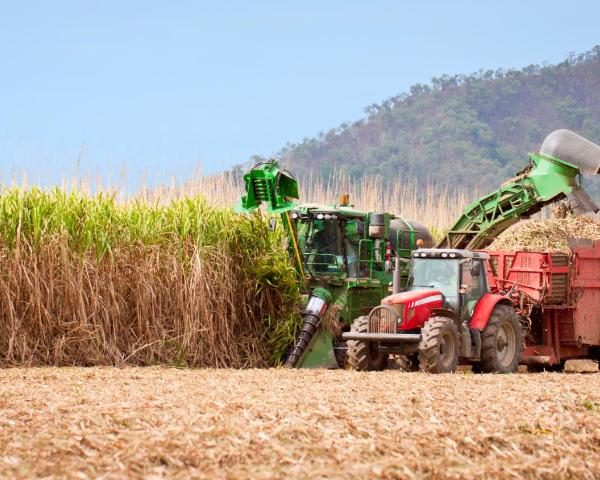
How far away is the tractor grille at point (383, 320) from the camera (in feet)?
42.9

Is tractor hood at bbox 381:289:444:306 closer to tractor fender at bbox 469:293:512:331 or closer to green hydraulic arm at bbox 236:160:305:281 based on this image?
tractor fender at bbox 469:293:512:331

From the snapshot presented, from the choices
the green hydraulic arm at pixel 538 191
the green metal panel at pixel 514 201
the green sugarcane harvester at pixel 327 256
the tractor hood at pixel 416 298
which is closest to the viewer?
the tractor hood at pixel 416 298

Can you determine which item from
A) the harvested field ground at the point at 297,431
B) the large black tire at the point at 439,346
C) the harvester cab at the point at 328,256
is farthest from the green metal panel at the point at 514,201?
the harvested field ground at the point at 297,431

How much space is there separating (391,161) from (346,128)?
31.1 feet

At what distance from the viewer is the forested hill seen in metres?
79.1

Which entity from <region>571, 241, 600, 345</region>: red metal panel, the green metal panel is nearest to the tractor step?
<region>571, 241, 600, 345</region>: red metal panel

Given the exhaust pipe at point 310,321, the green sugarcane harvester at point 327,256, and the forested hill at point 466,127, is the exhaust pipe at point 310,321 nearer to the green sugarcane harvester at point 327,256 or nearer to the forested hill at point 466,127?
the green sugarcane harvester at point 327,256

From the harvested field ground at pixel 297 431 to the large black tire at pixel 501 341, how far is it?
274cm

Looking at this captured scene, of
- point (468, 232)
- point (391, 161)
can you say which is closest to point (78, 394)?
point (468, 232)

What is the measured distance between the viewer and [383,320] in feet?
43.1

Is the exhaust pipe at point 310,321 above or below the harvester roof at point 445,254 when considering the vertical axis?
below

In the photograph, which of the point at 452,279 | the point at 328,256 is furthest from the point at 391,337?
the point at 328,256

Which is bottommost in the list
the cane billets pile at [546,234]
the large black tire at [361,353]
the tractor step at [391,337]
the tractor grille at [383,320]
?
the large black tire at [361,353]

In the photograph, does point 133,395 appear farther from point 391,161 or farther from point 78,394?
point 391,161
